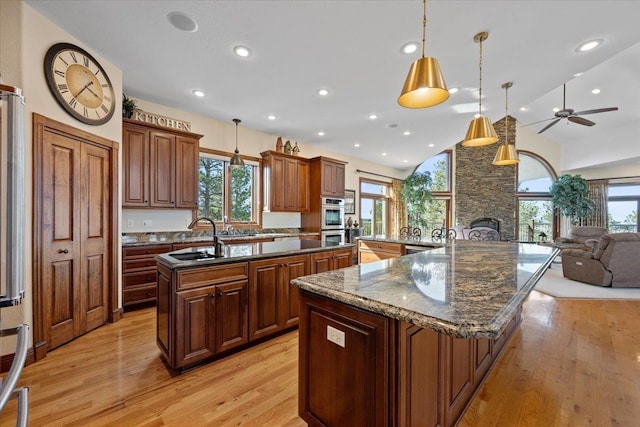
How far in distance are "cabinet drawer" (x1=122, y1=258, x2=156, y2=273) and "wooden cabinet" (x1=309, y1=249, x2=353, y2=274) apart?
2.20m

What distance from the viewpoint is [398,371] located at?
1.07 meters

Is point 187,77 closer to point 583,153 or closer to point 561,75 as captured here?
point 561,75

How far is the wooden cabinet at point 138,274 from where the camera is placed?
3.41 meters

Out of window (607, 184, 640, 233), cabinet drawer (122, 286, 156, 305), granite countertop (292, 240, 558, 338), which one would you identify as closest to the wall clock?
cabinet drawer (122, 286, 156, 305)

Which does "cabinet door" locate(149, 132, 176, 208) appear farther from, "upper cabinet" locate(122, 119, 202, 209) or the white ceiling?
the white ceiling

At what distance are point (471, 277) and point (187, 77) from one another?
3756 millimetres

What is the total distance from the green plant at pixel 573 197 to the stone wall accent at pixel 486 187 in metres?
1.19

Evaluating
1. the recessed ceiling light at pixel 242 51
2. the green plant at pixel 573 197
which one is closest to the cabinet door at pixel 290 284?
the recessed ceiling light at pixel 242 51

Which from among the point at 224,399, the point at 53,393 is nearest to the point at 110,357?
the point at 53,393

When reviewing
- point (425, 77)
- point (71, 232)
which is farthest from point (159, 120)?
point (425, 77)

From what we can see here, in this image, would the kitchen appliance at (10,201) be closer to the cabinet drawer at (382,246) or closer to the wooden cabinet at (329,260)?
the wooden cabinet at (329,260)

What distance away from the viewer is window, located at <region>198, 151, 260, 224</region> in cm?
477

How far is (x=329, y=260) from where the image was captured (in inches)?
126

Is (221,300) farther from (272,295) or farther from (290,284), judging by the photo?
(290,284)
